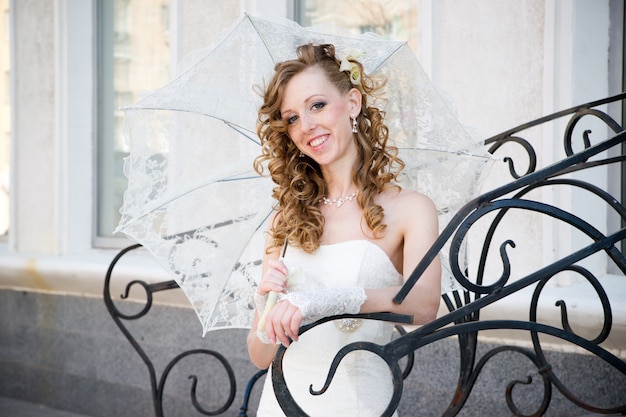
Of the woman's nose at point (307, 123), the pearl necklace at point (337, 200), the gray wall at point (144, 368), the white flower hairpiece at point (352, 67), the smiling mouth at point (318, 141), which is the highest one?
the white flower hairpiece at point (352, 67)

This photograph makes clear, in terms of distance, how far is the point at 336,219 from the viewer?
2.47 meters

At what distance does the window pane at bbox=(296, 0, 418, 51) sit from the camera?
14.4ft

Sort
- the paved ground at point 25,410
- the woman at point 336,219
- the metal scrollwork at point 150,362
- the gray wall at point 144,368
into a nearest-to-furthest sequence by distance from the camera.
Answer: the woman at point 336,219 < the metal scrollwork at point 150,362 < the gray wall at point 144,368 < the paved ground at point 25,410

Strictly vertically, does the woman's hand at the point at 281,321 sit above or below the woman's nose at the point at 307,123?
below

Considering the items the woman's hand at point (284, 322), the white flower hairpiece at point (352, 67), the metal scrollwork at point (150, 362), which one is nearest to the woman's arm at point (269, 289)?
the woman's hand at point (284, 322)

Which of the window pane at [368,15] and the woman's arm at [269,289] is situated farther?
the window pane at [368,15]

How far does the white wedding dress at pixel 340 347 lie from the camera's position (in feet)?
7.51

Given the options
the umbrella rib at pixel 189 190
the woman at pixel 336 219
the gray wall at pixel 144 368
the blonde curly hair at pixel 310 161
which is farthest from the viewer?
the gray wall at pixel 144 368

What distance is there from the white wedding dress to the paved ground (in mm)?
3681

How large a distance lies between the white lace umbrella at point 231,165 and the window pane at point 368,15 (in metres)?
1.82

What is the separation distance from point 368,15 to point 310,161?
2.25 metres

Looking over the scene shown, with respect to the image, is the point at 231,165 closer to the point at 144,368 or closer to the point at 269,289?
the point at 269,289

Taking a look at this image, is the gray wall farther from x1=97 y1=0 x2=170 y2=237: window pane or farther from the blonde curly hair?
the blonde curly hair

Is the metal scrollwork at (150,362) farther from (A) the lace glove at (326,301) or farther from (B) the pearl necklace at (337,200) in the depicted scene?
(A) the lace glove at (326,301)
